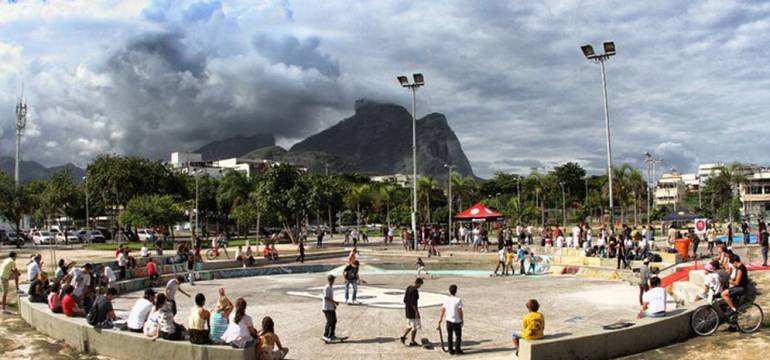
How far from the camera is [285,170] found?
52781 mm

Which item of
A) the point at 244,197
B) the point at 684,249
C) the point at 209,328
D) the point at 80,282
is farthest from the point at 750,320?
the point at 244,197

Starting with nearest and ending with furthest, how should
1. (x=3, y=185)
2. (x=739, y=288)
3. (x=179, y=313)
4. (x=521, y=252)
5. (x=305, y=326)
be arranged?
(x=739, y=288) → (x=305, y=326) → (x=179, y=313) → (x=521, y=252) → (x=3, y=185)

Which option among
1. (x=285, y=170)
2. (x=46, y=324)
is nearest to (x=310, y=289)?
(x=46, y=324)

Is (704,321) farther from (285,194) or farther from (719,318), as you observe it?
(285,194)

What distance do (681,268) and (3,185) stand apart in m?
61.1

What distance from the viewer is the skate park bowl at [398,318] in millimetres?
10672

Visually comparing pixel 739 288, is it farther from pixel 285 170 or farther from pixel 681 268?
pixel 285 170

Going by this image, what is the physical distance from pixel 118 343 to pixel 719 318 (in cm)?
1255

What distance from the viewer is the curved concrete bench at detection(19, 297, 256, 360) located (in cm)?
993

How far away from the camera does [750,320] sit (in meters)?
11.9

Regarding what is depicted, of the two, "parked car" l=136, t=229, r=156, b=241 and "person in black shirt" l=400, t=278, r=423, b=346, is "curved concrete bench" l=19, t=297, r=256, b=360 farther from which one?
"parked car" l=136, t=229, r=156, b=241

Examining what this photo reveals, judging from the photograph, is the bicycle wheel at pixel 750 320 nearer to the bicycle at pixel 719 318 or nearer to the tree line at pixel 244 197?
the bicycle at pixel 719 318

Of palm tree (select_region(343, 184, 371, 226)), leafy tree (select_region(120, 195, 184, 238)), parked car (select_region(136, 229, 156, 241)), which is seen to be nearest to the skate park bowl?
leafy tree (select_region(120, 195, 184, 238))

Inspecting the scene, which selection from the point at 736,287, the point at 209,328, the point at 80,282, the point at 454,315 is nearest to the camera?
the point at 209,328
